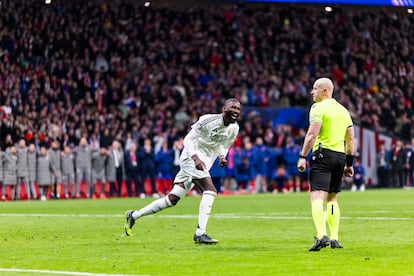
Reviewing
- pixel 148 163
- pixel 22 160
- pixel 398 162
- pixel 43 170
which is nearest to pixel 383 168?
pixel 398 162

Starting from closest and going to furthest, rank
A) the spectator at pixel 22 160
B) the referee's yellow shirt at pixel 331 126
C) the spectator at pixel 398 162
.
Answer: the referee's yellow shirt at pixel 331 126
the spectator at pixel 22 160
the spectator at pixel 398 162

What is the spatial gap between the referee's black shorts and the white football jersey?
1.94 metres

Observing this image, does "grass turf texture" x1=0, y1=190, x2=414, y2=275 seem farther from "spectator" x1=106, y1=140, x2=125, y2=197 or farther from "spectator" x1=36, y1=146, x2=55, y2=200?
"spectator" x1=106, y1=140, x2=125, y2=197

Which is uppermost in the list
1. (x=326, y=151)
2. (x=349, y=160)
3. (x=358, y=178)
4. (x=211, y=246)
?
(x=326, y=151)

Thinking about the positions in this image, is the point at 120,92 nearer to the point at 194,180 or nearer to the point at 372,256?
the point at 194,180

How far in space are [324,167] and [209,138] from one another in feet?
7.70

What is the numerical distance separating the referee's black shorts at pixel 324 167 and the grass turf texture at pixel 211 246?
91cm

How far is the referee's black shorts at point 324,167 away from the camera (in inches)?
540

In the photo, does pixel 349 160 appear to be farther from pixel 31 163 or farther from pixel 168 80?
pixel 168 80

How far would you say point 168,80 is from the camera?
4362cm

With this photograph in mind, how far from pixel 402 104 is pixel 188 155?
3334 cm

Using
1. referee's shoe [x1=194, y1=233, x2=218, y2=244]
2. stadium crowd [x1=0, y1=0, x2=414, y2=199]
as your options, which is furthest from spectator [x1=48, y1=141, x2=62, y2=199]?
referee's shoe [x1=194, y1=233, x2=218, y2=244]

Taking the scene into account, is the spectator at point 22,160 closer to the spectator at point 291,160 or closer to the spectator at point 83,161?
the spectator at point 83,161

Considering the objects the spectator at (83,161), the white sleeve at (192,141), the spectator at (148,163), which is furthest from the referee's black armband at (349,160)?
the spectator at (148,163)
